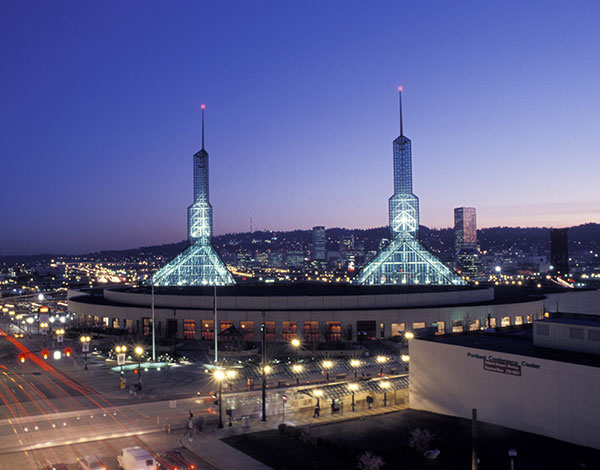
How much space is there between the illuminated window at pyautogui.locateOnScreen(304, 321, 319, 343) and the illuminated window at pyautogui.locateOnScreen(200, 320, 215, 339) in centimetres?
1054

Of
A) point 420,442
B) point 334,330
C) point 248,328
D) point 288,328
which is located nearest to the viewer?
point 420,442

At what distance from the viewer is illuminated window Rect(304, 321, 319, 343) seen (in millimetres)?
64500

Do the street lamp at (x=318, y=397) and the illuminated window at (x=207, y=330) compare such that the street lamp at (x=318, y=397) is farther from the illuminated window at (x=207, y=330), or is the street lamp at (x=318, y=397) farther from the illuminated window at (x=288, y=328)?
the illuminated window at (x=207, y=330)

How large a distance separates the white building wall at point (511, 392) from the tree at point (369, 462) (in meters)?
9.77

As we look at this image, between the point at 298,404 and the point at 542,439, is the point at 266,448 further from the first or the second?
the point at 542,439

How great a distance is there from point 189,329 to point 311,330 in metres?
14.1

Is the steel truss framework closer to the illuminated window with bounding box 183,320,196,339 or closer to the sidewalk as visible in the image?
the illuminated window with bounding box 183,320,196,339

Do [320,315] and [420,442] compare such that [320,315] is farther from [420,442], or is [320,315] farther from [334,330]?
[420,442]

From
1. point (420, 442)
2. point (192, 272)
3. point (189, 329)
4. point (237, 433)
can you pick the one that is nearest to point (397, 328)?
point (189, 329)

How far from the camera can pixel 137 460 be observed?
2442 cm

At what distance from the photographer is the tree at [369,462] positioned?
2427 cm

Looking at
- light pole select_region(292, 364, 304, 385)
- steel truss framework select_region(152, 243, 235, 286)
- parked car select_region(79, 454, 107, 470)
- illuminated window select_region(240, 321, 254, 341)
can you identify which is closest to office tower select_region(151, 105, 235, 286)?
steel truss framework select_region(152, 243, 235, 286)

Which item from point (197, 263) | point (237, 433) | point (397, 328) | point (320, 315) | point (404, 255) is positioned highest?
point (404, 255)

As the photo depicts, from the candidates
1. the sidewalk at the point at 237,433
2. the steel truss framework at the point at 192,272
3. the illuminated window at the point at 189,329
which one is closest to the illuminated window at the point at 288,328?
the illuminated window at the point at 189,329
